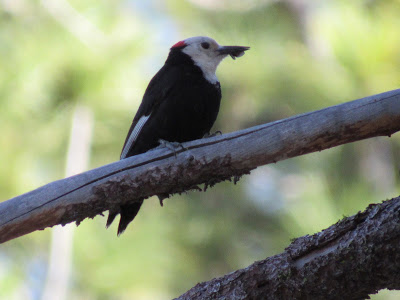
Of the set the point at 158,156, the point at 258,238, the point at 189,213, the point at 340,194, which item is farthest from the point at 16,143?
the point at 158,156

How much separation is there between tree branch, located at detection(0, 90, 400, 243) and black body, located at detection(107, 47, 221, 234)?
752 millimetres

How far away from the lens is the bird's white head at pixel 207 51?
13.8 feet

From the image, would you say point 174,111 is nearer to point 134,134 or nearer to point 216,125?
point 134,134

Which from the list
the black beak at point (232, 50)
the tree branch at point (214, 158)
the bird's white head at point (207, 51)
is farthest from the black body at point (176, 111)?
the tree branch at point (214, 158)

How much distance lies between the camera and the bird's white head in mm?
4203

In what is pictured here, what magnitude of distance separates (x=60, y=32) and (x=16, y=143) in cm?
121

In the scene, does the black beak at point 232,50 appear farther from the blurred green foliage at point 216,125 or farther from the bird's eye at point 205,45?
the blurred green foliage at point 216,125

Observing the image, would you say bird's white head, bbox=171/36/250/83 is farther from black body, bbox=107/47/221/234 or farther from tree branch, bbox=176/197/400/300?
tree branch, bbox=176/197/400/300

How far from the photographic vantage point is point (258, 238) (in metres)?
6.88

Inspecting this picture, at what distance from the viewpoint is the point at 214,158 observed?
2.89 metres

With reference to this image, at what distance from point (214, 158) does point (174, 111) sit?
3.09 feet

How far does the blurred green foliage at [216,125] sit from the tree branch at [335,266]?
6.80 ft

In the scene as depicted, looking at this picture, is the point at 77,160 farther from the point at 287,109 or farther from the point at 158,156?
the point at 158,156

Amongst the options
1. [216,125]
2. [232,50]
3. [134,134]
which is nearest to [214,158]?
[134,134]
